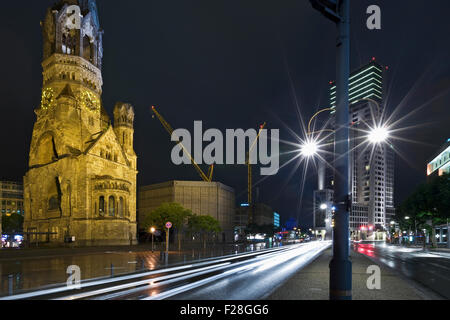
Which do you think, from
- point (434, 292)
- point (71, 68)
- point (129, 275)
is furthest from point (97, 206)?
point (434, 292)

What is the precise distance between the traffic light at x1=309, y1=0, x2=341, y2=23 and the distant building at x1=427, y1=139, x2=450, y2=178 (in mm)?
82015

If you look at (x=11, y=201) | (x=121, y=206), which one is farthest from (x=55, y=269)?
(x=11, y=201)

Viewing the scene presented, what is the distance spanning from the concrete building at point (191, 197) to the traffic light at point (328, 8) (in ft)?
409

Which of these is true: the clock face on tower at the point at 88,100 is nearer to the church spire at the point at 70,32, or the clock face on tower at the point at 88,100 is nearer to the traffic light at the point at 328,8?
the church spire at the point at 70,32

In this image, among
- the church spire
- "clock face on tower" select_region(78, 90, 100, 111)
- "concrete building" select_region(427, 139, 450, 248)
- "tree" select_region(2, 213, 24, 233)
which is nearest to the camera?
"clock face on tower" select_region(78, 90, 100, 111)

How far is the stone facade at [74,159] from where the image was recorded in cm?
6800

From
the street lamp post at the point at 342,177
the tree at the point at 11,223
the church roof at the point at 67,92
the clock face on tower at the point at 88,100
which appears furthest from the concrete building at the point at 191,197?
the street lamp post at the point at 342,177

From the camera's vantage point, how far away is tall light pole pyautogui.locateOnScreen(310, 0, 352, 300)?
784cm

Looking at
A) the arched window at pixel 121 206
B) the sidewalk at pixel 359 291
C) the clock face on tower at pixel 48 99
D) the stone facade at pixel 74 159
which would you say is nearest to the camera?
the sidewalk at pixel 359 291

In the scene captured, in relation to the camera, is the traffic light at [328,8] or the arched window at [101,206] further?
the arched window at [101,206]

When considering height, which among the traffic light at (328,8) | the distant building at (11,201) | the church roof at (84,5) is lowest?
the distant building at (11,201)

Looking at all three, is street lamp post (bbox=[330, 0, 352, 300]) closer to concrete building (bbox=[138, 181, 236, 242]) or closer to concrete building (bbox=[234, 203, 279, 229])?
concrete building (bbox=[138, 181, 236, 242])

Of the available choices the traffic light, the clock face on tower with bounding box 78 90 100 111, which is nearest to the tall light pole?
the traffic light
